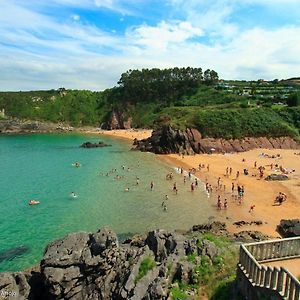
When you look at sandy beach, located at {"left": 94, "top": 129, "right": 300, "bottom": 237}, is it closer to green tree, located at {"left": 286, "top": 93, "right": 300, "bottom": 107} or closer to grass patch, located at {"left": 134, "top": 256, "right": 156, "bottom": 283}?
grass patch, located at {"left": 134, "top": 256, "right": 156, "bottom": 283}

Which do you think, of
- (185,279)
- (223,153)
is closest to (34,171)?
(223,153)

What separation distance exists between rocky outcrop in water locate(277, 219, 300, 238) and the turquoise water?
7.18 m

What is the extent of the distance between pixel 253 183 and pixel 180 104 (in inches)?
2961

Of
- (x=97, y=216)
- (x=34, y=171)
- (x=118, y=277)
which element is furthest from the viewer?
(x=34, y=171)

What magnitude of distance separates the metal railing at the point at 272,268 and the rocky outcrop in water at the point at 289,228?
59.7ft

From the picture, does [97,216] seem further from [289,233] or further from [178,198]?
[289,233]

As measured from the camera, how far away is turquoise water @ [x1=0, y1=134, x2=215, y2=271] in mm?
33781

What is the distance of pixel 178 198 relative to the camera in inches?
1775

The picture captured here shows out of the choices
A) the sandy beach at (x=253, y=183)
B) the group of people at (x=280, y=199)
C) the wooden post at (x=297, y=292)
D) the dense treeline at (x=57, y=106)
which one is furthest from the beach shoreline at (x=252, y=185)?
the dense treeline at (x=57, y=106)

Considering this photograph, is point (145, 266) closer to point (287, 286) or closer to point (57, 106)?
point (287, 286)

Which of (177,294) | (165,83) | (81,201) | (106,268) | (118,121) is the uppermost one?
Result: (165,83)

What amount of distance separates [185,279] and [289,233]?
59.7 feet

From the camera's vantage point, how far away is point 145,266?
19.1 metres

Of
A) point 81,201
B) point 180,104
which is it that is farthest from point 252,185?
point 180,104
